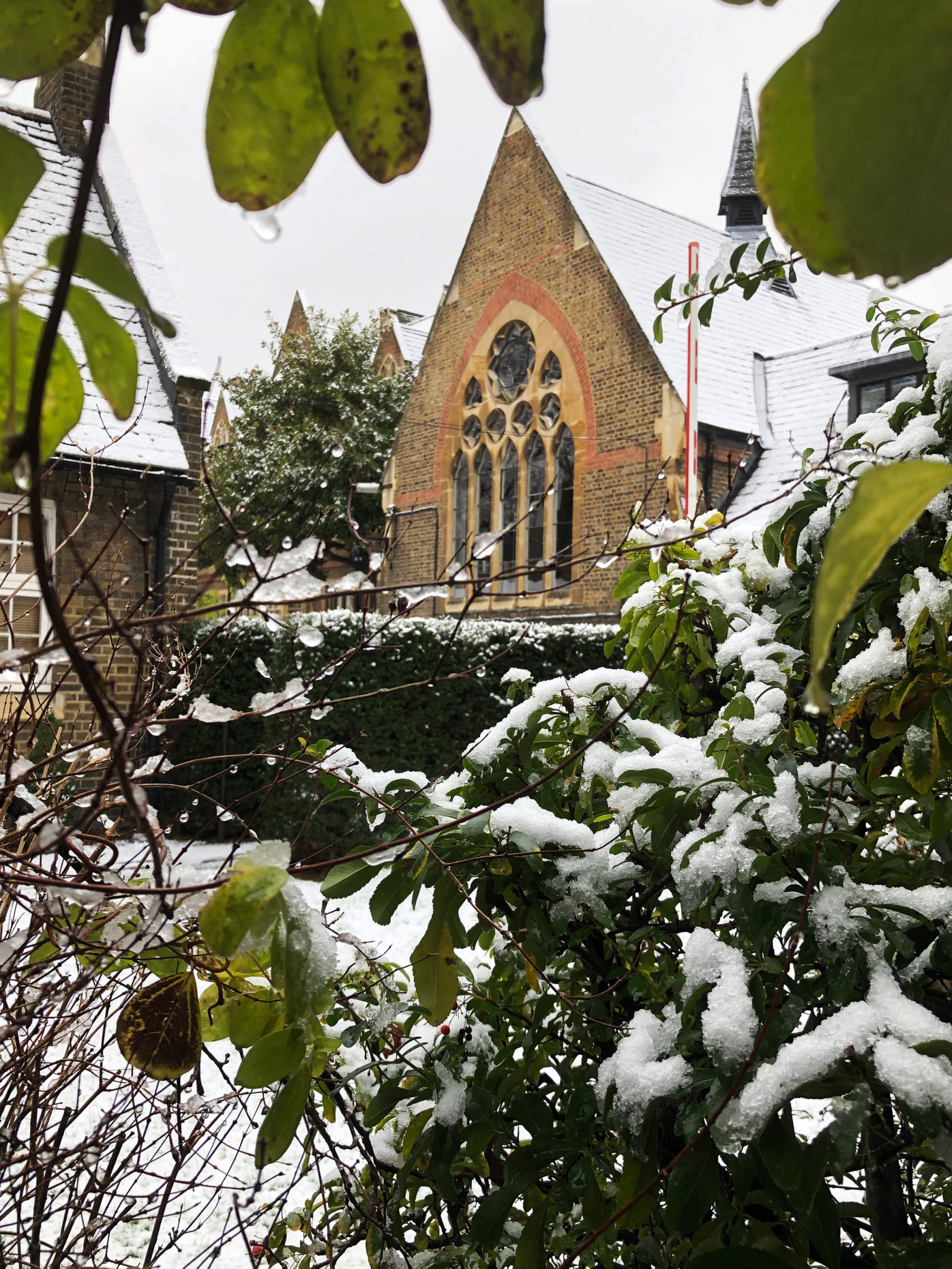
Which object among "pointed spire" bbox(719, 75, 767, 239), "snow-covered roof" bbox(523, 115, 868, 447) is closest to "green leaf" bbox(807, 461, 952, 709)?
"snow-covered roof" bbox(523, 115, 868, 447)

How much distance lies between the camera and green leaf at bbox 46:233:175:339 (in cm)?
36

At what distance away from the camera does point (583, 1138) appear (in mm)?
1306

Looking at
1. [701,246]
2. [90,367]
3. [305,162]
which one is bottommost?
[90,367]

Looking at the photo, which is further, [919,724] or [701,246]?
[701,246]

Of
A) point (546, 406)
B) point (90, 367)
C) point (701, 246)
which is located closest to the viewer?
point (90, 367)

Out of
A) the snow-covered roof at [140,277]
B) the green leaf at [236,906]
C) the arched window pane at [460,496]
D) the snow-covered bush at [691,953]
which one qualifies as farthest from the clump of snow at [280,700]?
the arched window pane at [460,496]

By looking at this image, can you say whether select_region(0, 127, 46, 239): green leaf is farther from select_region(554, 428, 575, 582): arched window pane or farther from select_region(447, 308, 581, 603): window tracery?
select_region(554, 428, 575, 582): arched window pane

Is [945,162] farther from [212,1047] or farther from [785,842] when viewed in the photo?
[212,1047]

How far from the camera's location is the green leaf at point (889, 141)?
0.88ft

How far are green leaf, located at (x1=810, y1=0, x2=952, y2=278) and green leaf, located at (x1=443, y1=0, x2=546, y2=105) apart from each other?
15 centimetres

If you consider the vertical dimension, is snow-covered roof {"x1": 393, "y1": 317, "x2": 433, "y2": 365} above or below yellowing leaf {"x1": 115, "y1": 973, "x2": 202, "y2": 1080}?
above

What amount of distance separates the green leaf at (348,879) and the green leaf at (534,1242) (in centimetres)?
51

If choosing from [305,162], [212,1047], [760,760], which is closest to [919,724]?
[760,760]

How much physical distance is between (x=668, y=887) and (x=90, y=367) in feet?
4.43
